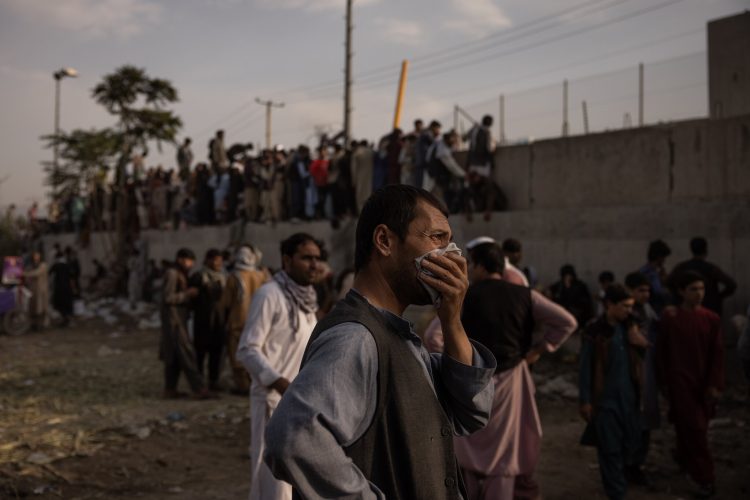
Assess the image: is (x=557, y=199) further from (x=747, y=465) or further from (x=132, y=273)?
(x=132, y=273)

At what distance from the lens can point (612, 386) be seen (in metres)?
4.76

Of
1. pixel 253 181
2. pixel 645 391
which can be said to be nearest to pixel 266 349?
pixel 645 391

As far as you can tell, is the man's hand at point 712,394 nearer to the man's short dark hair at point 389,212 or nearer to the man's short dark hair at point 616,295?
the man's short dark hair at point 616,295

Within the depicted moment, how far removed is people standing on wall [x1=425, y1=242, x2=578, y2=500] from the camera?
4031 millimetres

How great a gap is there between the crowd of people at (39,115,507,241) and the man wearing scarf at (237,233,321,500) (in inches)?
310

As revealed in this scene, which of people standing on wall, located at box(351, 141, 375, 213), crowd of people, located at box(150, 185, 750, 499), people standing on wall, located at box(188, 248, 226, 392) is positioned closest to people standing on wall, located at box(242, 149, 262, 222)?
people standing on wall, located at box(351, 141, 375, 213)

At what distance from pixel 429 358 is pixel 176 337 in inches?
289

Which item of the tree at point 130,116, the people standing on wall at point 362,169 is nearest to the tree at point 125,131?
the tree at point 130,116

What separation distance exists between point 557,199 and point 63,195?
77.4 ft

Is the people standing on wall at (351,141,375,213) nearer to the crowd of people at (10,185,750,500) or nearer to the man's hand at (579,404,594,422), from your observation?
the crowd of people at (10,185,750,500)

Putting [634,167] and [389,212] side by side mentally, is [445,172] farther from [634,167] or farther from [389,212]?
[389,212]

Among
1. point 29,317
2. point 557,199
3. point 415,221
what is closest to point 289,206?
point 29,317

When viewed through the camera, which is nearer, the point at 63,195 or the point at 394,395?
the point at 394,395

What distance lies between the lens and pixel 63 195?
28547 millimetres
